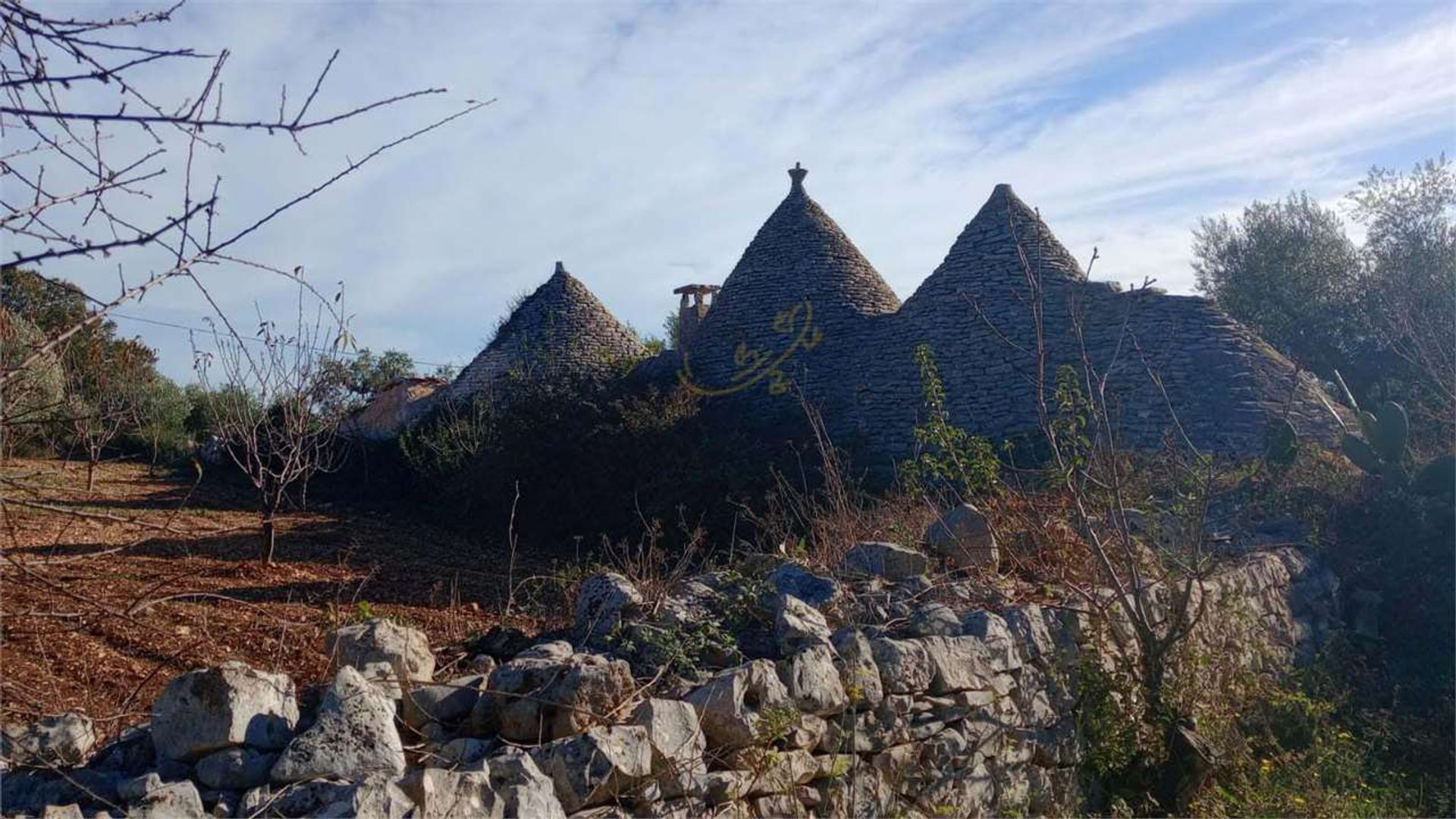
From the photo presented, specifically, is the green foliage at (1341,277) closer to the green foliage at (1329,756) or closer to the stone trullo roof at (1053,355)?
the stone trullo roof at (1053,355)

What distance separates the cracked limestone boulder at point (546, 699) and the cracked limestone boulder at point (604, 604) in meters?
0.95

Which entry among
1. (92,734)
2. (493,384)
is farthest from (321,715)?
(493,384)

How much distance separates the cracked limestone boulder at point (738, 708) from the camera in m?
4.16

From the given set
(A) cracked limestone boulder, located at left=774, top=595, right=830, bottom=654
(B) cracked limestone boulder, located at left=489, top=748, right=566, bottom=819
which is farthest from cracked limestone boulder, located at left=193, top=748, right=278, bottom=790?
(A) cracked limestone boulder, located at left=774, top=595, right=830, bottom=654

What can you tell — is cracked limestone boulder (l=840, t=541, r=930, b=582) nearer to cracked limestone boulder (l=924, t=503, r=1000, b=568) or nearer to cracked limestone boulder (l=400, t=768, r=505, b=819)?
cracked limestone boulder (l=924, t=503, r=1000, b=568)

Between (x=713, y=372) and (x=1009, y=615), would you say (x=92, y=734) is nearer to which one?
(x=1009, y=615)

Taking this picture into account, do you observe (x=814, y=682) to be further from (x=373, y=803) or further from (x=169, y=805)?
(x=169, y=805)

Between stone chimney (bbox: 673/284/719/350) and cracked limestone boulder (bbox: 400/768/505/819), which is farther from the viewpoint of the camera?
stone chimney (bbox: 673/284/719/350)

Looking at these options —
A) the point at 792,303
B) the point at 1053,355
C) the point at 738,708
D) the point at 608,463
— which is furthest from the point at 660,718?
the point at 792,303

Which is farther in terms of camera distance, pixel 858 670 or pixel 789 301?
pixel 789 301

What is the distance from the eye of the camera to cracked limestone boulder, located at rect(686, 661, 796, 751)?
4.16 metres

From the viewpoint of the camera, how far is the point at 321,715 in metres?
3.51

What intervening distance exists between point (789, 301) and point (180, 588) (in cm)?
1221

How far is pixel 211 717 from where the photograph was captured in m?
3.39
